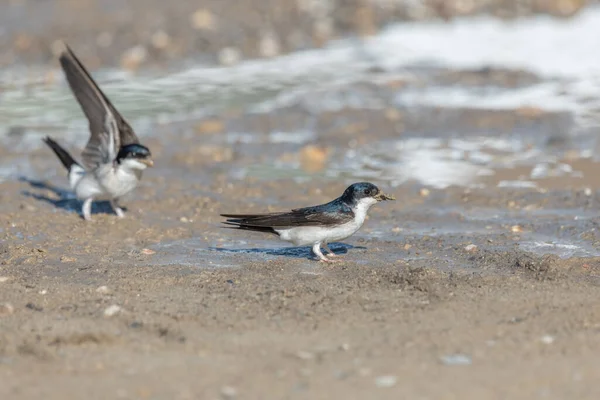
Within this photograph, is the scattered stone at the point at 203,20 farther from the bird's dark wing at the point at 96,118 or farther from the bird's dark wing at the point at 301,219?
the bird's dark wing at the point at 301,219

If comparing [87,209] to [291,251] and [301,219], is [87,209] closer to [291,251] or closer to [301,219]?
[291,251]

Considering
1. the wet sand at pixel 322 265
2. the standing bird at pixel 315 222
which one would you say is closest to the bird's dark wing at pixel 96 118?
the wet sand at pixel 322 265

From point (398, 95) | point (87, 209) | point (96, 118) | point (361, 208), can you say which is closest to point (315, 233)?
point (361, 208)

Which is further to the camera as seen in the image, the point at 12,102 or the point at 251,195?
the point at 12,102

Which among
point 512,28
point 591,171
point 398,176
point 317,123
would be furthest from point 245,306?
point 512,28

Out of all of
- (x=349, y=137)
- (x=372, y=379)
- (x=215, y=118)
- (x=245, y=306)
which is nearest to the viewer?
(x=372, y=379)

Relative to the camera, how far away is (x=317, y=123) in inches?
400

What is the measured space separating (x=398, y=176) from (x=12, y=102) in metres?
4.75

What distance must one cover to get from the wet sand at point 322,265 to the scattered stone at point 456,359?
0.01m

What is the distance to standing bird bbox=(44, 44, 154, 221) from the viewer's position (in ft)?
24.7

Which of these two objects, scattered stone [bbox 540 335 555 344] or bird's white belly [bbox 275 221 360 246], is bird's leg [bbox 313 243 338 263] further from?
scattered stone [bbox 540 335 555 344]

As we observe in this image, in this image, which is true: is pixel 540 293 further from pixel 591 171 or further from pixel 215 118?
pixel 215 118

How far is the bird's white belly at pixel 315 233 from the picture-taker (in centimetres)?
630

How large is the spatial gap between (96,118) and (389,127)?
3.24m
